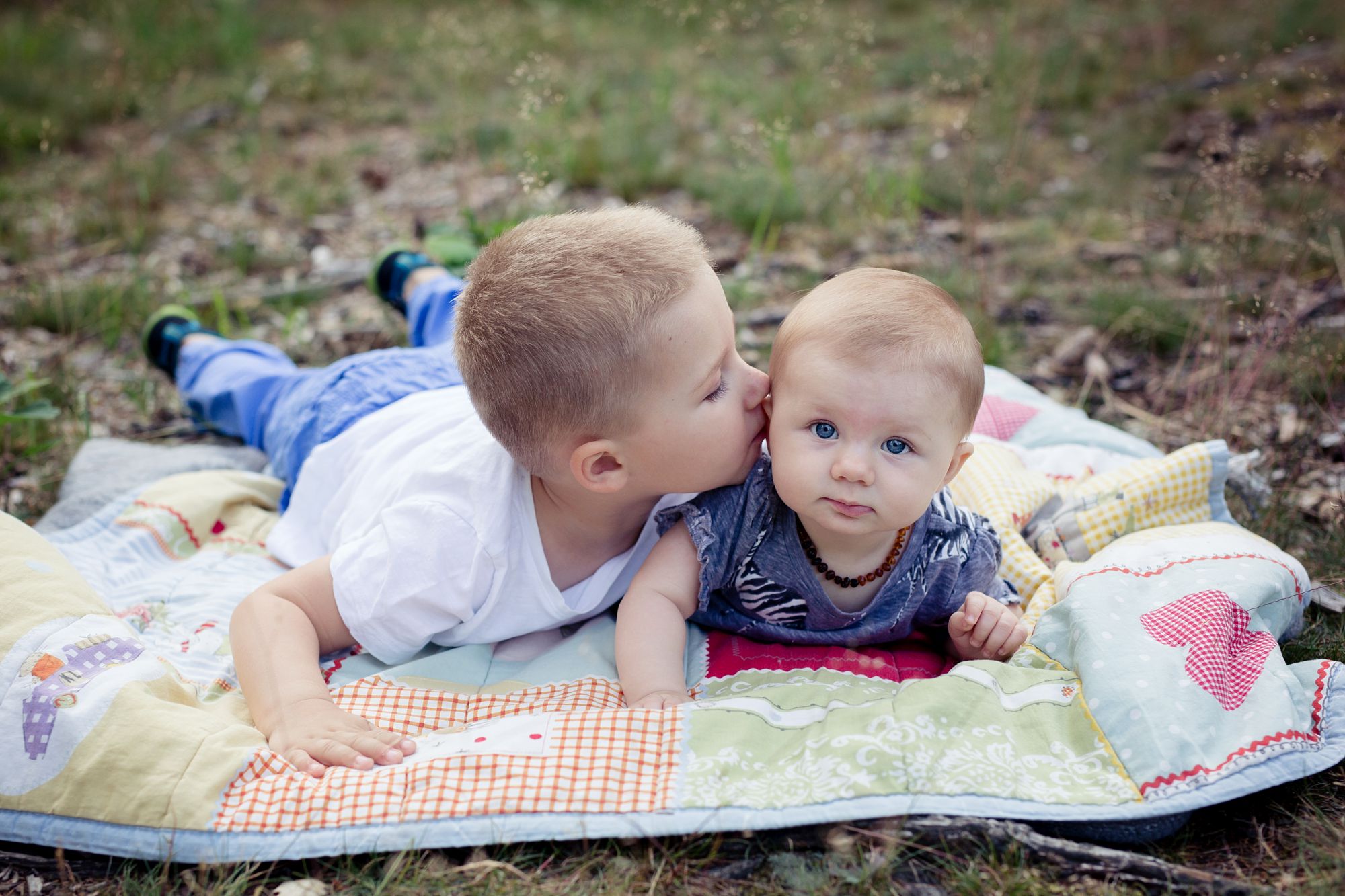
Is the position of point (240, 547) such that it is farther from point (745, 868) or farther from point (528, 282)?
point (745, 868)

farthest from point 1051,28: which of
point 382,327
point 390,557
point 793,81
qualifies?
point 390,557

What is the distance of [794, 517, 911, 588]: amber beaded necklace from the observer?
7.89 feet

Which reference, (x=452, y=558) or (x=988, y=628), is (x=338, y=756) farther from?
(x=988, y=628)

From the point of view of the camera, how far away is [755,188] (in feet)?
16.3

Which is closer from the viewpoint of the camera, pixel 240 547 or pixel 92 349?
pixel 240 547

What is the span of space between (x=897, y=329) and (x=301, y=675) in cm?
141

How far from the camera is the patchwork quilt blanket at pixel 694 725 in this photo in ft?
6.29

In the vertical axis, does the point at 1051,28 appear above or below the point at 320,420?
above

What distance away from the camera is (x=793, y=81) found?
227 inches

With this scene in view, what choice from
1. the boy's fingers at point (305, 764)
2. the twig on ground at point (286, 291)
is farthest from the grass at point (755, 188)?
the boy's fingers at point (305, 764)

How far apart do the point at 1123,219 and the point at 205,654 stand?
4.07m

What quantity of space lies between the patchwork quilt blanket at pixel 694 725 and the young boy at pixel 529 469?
0.10 meters

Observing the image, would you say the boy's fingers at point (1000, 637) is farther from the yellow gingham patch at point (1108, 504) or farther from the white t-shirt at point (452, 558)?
the white t-shirt at point (452, 558)

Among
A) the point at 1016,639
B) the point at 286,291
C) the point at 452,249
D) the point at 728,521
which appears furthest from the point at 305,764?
the point at 286,291
